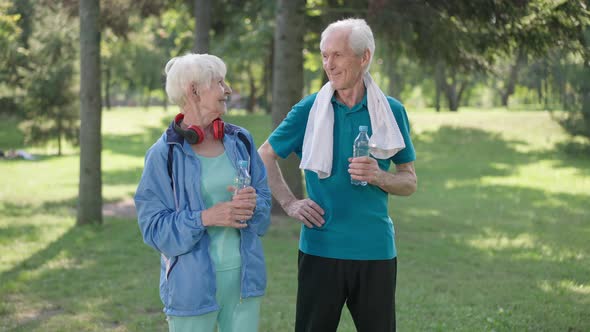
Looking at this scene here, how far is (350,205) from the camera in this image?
3.57 metres

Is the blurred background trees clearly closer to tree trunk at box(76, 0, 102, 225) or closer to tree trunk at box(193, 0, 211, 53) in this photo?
tree trunk at box(193, 0, 211, 53)

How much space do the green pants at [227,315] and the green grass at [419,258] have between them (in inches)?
110

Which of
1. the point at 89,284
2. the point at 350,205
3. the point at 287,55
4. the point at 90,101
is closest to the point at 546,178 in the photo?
the point at 287,55

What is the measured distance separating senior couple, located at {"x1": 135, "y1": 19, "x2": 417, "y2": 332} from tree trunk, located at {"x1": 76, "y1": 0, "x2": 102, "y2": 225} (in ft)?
25.6

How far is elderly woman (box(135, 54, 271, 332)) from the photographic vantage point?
10.5ft

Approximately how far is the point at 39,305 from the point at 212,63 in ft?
15.8

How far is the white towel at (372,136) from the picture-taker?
3.48 m

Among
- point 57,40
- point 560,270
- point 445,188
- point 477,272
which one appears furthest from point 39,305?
point 445,188

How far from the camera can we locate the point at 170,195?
326cm

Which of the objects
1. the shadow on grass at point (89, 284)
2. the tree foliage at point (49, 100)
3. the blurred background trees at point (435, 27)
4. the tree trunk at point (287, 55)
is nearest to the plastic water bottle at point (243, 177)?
the shadow on grass at point (89, 284)

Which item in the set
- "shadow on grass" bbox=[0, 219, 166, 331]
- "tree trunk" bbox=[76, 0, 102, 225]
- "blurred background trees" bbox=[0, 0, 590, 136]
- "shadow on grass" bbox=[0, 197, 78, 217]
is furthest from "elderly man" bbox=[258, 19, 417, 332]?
"shadow on grass" bbox=[0, 197, 78, 217]

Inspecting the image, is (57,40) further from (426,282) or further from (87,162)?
Answer: (426,282)

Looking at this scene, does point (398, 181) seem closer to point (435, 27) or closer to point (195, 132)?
point (195, 132)

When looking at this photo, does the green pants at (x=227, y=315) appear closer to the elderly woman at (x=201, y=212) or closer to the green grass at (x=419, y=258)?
the elderly woman at (x=201, y=212)
